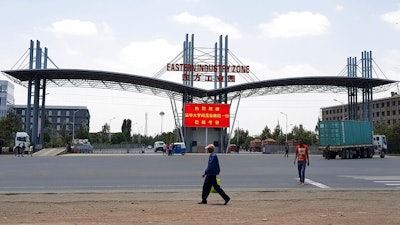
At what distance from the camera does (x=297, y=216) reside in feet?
34.5

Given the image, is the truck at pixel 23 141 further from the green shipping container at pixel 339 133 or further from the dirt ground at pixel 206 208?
the dirt ground at pixel 206 208

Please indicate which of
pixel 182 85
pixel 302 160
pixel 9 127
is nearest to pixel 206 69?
pixel 182 85

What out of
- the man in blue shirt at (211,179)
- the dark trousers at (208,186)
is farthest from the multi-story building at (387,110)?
the dark trousers at (208,186)

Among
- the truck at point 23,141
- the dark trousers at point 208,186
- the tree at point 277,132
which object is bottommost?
the dark trousers at point 208,186

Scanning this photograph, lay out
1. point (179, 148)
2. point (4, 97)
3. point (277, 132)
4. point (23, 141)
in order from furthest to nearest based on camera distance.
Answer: point (277, 132) < point (4, 97) < point (179, 148) < point (23, 141)

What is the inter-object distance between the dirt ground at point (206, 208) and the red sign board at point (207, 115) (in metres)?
59.8

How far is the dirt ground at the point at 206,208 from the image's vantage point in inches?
392

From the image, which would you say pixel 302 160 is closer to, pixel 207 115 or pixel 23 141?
pixel 23 141

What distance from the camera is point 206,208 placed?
12.0m

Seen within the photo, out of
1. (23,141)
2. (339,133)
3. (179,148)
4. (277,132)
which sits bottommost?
(179,148)

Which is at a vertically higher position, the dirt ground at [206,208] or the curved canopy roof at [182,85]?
the curved canopy roof at [182,85]

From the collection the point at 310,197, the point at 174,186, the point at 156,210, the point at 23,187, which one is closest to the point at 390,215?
the point at 310,197

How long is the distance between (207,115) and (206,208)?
64.2m

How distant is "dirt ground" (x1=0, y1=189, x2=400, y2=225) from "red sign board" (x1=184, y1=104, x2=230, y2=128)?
59.8 meters
